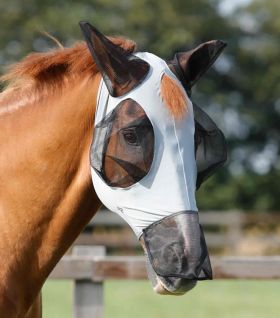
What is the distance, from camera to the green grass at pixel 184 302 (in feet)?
29.0

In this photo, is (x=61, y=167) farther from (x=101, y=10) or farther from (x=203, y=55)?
(x=101, y=10)

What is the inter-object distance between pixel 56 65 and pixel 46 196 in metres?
0.53

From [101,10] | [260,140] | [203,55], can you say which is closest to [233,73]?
[260,140]

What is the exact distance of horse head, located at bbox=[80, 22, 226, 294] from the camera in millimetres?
3020

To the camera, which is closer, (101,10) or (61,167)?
(61,167)

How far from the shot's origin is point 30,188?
10.8 ft

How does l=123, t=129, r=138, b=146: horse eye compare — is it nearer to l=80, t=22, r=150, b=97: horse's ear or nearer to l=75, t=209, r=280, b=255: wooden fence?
l=80, t=22, r=150, b=97: horse's ear

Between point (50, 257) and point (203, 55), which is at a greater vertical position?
point (203, 55)

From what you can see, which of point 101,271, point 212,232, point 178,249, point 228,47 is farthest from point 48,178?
point 228,47

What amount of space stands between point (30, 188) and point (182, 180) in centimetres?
62

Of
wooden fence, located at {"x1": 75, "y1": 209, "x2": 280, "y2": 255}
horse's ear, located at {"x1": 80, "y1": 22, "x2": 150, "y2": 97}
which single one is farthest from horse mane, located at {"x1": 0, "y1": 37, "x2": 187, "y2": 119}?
wooden fence, located at {"x1": 75, "y1": 209, "x2": 280, "y2": 255}

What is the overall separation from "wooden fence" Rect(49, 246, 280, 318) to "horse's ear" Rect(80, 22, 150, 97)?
8.08 ft

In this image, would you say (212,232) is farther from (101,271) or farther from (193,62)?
(193,62)

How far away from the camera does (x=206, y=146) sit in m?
3.30
